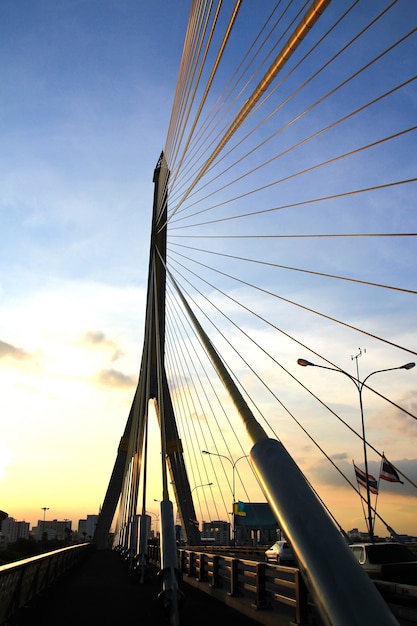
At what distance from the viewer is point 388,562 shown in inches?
481

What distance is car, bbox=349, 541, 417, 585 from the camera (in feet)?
37.0

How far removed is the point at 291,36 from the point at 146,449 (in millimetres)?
14365

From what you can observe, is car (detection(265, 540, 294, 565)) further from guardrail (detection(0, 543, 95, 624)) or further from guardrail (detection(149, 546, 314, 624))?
guardrail (detection(0, 543, 95, 624))

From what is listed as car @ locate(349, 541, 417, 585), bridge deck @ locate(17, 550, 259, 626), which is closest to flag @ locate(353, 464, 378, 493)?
bridge deck @ locate(17, 550, 259, 626)

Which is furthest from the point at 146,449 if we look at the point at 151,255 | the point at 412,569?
the point at 151,255

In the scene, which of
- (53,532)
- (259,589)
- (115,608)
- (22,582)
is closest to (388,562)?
(259,589)

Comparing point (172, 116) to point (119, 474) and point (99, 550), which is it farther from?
point (99, 550)

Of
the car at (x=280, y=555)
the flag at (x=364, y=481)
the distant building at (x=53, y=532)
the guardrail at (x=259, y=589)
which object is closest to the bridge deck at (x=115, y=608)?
the guardrail at (x=259, y=589)

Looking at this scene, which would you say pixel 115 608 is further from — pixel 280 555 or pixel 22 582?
pixel 280 555

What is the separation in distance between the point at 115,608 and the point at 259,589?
353 centimetres

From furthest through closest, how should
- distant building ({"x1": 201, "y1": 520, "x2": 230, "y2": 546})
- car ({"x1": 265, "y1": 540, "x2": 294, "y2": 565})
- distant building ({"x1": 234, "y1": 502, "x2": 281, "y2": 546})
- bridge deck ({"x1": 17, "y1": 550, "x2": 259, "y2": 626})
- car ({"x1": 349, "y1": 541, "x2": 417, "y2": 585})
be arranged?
distant building ({"x1": 201, "y1": 520, "x2": 230, "y2": 546}), distant building ({"x1": 234, "y1": 502, "x2": 281, "y2": 546}), car ({"x1": 265, "y1": 540, "x2": 294, "y2": 565}), car ({"x1": 349, "y1": 541, "x2": 417, "y2": 585}), bridge deck ({"x1": 17, "y1": 550, "x2": 259, "y2": 626})

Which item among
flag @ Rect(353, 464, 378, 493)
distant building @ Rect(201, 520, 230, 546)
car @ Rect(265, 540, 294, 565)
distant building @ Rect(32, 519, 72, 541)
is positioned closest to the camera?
car @ Rect(265, 540, 294, 565)

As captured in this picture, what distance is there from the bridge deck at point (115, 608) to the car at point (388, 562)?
320 centimetres

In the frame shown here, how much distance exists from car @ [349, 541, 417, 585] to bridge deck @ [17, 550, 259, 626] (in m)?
3.20
